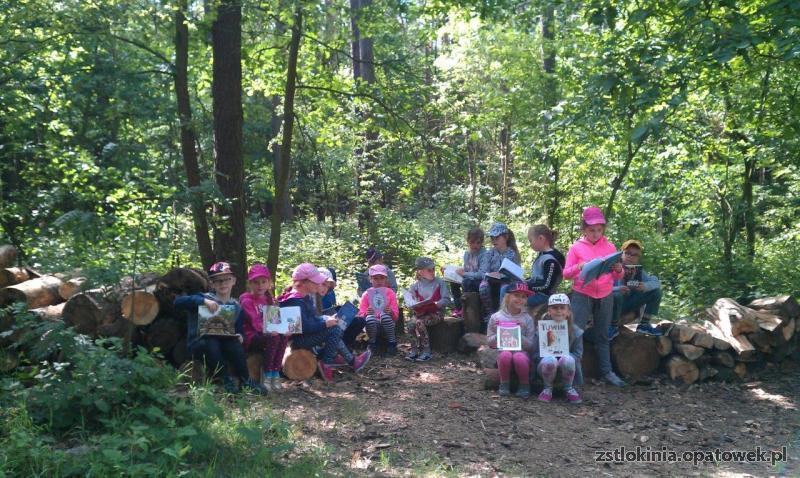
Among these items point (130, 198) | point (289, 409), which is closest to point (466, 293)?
point (289, 409)

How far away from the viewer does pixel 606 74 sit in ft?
21.6

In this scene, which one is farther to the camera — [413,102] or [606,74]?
[413,102]

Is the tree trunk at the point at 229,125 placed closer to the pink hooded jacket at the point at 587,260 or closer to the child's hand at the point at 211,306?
the child's hand at the point at 211,306

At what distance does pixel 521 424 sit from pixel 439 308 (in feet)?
8.65

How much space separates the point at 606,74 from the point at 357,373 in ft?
13.7

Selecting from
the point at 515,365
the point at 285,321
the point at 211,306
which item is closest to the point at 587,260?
the point at 515,365

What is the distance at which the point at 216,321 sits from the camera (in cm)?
653

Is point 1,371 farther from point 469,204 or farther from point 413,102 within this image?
point 469,204

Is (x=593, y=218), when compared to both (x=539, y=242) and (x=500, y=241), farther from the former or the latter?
(x=500, y=241)

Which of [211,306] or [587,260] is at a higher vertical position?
[587,260]

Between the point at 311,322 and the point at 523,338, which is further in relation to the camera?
Result: the point at 311,322

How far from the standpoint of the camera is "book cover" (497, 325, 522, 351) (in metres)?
7.04

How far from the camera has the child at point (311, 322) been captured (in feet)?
24.4

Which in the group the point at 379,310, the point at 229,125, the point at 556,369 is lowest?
the point at 556,369
